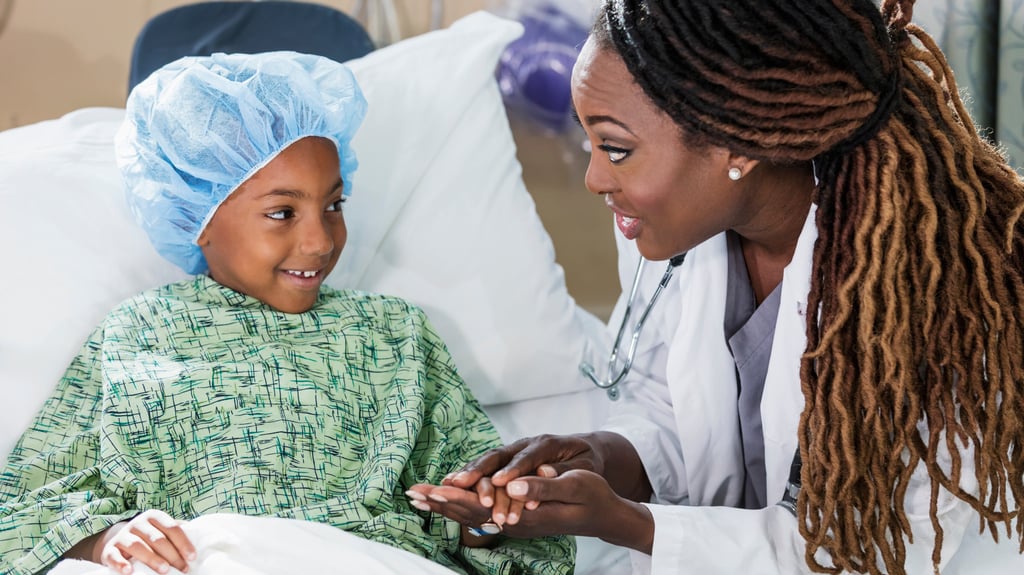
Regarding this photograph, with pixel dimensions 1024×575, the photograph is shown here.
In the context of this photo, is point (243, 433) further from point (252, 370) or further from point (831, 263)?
point (831, 263)

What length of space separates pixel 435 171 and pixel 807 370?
93cm

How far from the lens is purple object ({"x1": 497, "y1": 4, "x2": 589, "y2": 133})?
2537 millimetres

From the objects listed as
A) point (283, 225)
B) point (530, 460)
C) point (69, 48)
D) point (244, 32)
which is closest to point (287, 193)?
point (283, 225)

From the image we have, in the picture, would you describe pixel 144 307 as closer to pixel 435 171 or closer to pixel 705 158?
pixel 435 171

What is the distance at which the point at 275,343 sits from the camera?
5.12 ft

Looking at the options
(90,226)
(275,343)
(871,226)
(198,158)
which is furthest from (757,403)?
(90,226)

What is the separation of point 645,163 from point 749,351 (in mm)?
404

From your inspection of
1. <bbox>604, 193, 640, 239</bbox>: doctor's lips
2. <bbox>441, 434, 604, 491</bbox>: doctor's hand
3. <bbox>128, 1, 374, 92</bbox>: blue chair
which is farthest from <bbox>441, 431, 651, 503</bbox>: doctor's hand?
<bbox>128, 1, 374, 92</bbox>: blue chair

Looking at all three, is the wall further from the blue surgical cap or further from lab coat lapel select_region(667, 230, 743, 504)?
lab coat lapel select_region(667, 230, 743, 504)

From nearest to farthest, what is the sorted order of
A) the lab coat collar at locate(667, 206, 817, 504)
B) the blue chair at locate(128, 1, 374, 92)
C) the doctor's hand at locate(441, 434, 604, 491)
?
the doctor's hand at locate(441, 434, 604, 491), the lab coat collar at locate(667, 206, 817, 504), the blue chair at locate(128, 1, 374, 92)

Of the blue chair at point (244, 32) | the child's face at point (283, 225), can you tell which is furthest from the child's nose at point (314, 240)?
the blue chair at point (244, 32)

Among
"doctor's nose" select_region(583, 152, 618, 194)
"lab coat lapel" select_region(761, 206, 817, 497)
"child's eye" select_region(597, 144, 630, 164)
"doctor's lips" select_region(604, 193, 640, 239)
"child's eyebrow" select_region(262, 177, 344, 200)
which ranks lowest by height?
"lab coat lapel" select_region(761, 206, 817, 497)

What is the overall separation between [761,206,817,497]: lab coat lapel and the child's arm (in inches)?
30.8

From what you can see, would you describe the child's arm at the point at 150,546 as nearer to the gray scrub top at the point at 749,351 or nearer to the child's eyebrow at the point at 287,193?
the child's eyebrow at the point at 287,193
